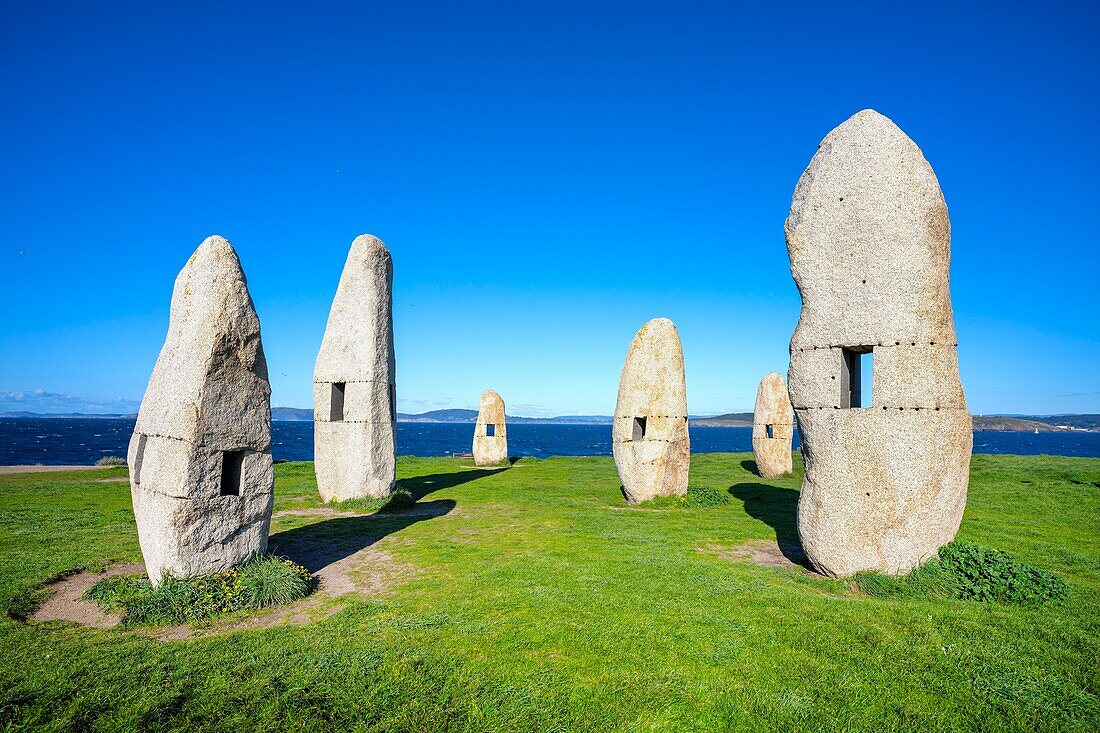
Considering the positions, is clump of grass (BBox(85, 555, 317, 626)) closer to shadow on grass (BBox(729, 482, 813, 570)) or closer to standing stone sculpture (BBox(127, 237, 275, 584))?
standing stone sculpture (BBox(127, 237, 275, 584))

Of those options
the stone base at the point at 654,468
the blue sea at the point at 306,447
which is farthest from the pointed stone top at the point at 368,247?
the blue sea at the point at 306,447

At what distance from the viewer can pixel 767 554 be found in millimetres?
10547

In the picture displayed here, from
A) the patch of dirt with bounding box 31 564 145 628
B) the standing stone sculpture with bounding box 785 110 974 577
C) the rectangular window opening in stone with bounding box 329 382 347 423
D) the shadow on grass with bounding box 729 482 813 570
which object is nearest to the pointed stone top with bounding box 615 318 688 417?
the shadow on grass with bounding box 729 482 813 570

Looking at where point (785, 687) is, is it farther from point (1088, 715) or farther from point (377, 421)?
point (377, 421)

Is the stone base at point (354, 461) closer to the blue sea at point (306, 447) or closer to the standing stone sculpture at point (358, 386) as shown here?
the standing stone sculpture at point (358, 386)

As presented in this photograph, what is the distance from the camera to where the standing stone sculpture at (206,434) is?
7.79 m

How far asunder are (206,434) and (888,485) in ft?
30.4

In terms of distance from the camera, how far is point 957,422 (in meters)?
8.15

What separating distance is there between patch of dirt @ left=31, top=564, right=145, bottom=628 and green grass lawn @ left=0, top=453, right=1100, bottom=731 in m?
0.26

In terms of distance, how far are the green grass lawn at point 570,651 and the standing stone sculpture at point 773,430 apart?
1117 centimetres

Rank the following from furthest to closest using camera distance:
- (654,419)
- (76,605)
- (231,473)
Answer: (654,419) → (231,473) → (76,605)

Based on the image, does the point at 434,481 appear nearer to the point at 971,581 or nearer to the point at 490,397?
the point at 490,397

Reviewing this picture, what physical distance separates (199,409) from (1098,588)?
40.7 ft

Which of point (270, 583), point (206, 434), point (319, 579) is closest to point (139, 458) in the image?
point (206, 434)
